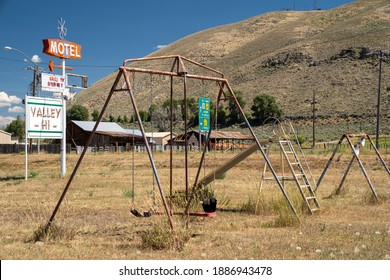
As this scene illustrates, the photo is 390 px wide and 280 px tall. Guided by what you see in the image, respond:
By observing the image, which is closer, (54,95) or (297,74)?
(54,95)

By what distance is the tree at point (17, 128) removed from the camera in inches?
4499

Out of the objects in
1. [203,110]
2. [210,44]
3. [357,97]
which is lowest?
[203,110]

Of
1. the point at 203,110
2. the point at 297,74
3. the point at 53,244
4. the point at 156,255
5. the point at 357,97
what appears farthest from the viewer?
the point at 297,74

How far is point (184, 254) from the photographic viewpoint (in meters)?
7.21

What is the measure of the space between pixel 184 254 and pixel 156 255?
0.40 meters

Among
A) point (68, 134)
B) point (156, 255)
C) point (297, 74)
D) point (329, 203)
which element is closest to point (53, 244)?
point (156, 255)

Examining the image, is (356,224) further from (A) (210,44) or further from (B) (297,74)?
(A) (210,44)

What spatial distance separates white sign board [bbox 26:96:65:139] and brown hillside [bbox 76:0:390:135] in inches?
2017

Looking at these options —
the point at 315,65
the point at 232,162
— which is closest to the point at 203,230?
the point at 232,162

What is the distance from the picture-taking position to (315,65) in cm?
9475

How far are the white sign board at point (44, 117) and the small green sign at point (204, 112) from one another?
11438 mm

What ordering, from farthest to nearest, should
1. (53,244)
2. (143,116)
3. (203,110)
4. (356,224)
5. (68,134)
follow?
(143,116) → (68,134) → (203,110) → (356,224) → (53,244)

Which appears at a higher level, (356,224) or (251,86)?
(251,86)

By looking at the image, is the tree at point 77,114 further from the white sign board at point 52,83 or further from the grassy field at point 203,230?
the grassy field at point 203,230
